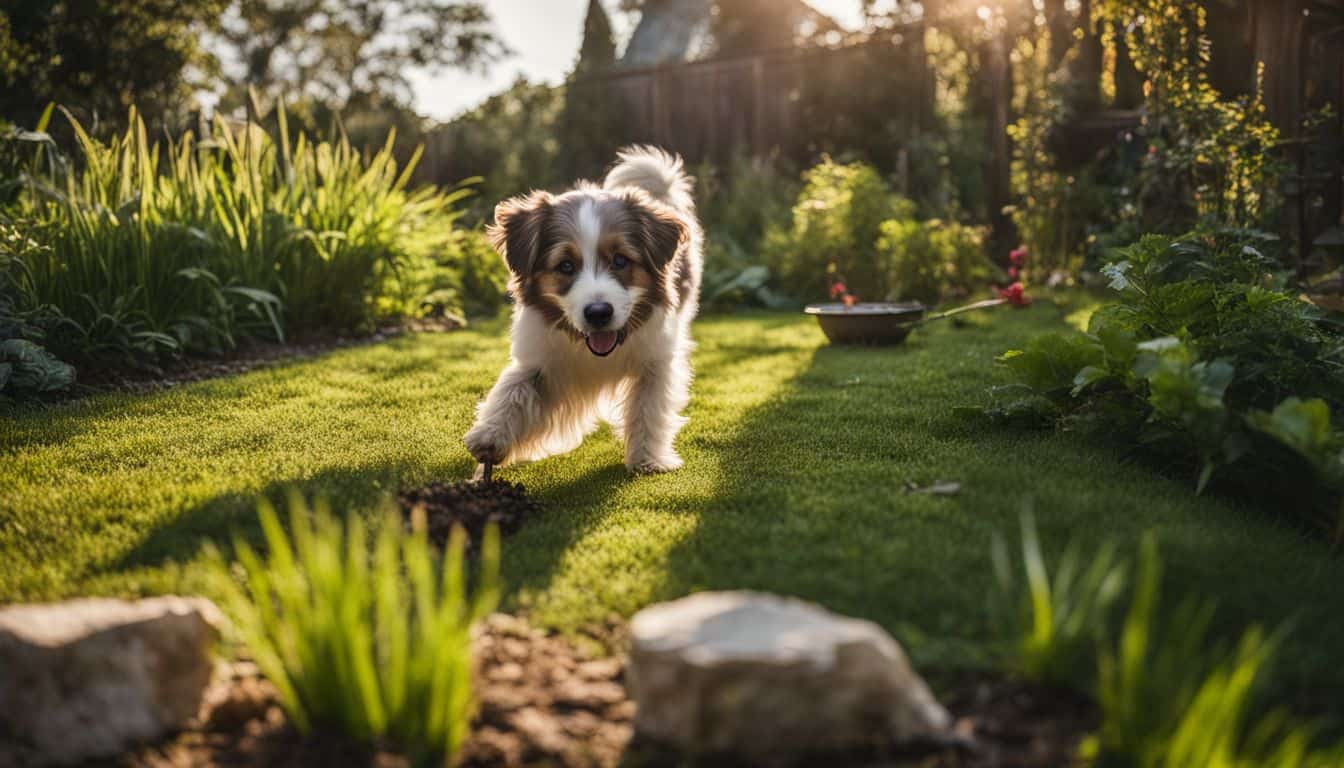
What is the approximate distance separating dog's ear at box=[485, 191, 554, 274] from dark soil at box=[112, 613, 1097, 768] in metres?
2.26

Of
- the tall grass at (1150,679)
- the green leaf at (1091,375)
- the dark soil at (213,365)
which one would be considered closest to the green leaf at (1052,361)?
the green leaf at (1091,375)

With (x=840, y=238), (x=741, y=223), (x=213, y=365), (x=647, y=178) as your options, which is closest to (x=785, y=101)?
(x=741, y=223)

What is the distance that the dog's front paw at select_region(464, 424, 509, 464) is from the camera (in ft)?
13.3

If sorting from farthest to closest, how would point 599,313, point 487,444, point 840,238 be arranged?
point 840,238 → point 487,444 → point 599,313

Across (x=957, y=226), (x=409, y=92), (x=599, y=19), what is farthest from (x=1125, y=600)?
(x=409, y=92)

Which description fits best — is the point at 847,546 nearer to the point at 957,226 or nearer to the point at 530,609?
the point at 530,609

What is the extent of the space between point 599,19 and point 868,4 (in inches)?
342

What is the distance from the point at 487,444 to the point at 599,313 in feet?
2.30

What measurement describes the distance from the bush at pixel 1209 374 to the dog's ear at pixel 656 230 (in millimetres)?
1575

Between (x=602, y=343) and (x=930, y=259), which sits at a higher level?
(x=930, y=259)

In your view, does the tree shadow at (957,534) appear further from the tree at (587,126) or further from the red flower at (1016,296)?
the tree at (587,126)

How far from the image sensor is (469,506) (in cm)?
339

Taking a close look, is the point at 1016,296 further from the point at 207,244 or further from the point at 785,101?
the point at 785,101

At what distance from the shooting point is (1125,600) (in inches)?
102
